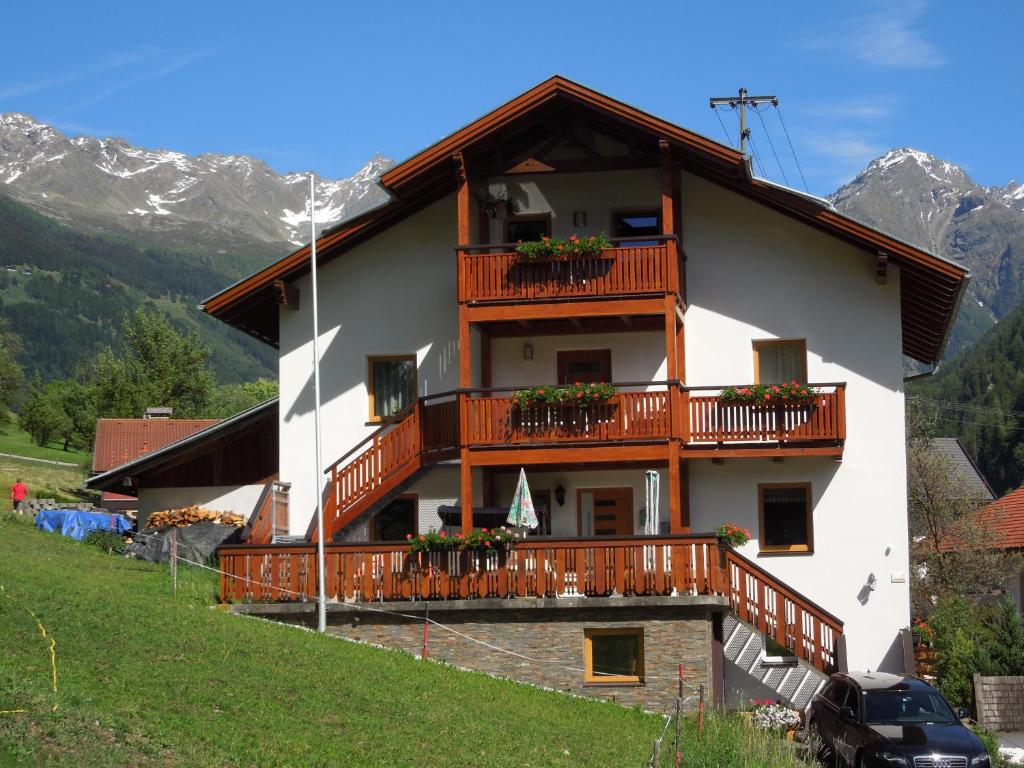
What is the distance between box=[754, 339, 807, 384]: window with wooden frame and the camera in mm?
26391

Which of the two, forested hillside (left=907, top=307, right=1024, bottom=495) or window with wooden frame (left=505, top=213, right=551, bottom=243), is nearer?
window with wooden frame (left=505, top=213, right=551, bottom=243)

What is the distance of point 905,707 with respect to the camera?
1867 cm

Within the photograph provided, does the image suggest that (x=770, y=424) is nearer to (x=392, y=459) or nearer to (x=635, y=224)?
(x=635, y=224)

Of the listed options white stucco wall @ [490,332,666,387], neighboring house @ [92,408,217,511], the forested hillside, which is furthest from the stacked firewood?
the forested hillside

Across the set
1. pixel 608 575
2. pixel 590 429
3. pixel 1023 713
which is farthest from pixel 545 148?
pixel 1023 713

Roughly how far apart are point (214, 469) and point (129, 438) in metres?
26.0

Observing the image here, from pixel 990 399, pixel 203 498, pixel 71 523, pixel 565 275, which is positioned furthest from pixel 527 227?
pixel 990 399

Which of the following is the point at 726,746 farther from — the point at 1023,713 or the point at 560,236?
the point at 560,236

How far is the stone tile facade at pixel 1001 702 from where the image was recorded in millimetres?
22328

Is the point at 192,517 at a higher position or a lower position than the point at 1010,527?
higher

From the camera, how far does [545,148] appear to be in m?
26.5

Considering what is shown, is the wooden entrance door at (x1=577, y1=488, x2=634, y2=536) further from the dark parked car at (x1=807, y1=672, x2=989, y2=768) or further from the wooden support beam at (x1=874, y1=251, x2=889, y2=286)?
the dark parked car at (x1=807, y1=672, x2=989, y2=768)

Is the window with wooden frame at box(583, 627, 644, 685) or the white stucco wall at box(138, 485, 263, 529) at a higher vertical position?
the white stucco wall at box(138, 485, 263, 529)

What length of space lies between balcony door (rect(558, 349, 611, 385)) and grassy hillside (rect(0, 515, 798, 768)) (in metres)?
7.51
